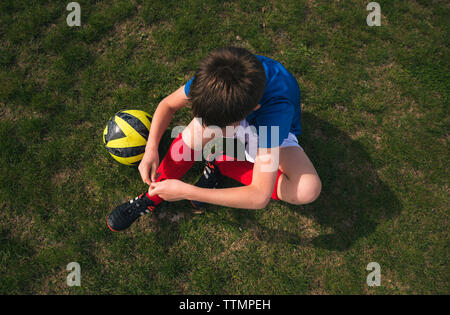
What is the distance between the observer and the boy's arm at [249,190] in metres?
2.41

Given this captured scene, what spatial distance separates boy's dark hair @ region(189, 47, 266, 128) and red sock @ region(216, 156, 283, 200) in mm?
1223

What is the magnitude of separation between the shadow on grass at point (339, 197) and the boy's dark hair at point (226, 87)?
1.78m

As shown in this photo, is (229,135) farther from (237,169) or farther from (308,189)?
(308,189)

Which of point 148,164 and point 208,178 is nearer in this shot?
point 148,164

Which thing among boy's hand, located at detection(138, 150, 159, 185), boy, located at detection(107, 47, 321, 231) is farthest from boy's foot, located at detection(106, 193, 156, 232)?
boy's hand, located at detection(138, 150, 159, 185)

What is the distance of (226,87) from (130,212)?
2.04 m

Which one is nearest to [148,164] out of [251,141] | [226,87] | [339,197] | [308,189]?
[251,141]

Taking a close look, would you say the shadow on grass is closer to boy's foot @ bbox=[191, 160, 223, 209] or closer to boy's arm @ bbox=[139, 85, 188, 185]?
boy's foot @ bbox=[191, 160, 223, 209]

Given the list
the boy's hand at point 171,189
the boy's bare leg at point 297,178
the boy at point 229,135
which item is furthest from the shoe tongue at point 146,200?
the boy's bare leg at point 297,178

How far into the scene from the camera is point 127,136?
3.05 m

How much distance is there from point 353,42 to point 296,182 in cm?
259

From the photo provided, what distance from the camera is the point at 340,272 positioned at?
331 cm

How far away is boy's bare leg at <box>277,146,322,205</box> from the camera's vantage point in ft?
9.21

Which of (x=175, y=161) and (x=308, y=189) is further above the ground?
(x=308, y=189)
